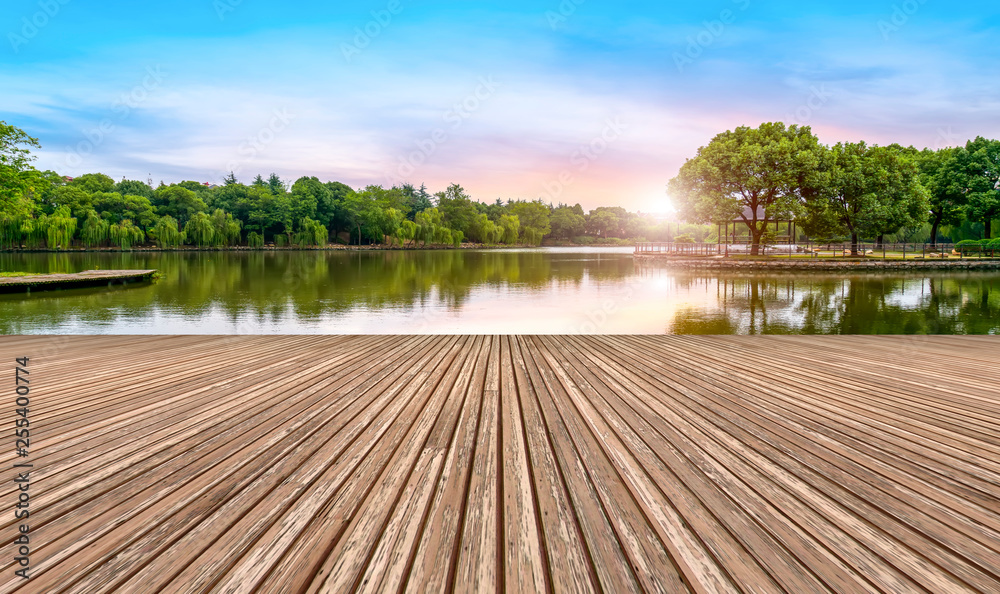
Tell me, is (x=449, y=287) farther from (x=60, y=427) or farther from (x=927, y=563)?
(x=927, y=563)

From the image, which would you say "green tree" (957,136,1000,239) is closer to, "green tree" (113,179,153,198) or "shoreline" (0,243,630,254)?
"shoreline" (0,243,630,254)

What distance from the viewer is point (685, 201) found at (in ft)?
123

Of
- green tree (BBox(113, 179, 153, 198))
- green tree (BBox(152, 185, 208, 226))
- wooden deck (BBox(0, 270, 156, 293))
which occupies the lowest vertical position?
wooden deck (BBox(0, 270, 156, 293))

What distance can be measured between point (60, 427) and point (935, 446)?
5566 mm

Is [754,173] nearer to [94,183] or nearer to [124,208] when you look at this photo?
[124,208]

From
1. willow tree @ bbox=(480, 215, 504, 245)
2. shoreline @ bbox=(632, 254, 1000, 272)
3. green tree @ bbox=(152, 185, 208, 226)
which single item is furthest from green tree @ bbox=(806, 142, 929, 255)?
green tree @ bbox=(152, 185, 208, 226)

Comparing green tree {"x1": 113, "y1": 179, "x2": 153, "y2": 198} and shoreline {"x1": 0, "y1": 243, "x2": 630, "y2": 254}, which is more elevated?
green tree {"x1": 113, "y1": 179, "x2": 153, "y2": 198}

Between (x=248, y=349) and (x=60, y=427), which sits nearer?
(x=60, y=427)

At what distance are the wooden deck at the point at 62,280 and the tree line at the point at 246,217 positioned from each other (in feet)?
91.8

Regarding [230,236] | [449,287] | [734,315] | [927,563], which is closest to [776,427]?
[927,563]

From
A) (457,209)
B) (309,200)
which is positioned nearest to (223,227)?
(309,200)

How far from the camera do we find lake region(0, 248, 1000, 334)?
43.2ft

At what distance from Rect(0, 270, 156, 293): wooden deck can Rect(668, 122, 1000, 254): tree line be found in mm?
34401

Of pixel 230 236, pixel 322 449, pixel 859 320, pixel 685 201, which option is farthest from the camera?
pixel 230 236
